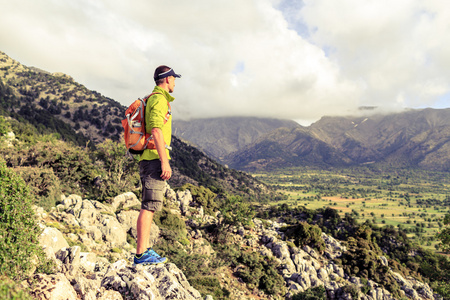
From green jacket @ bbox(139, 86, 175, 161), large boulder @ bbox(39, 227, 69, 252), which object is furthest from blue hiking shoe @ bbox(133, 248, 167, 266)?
large boulder @ bbox(39, 227, 69, 252)

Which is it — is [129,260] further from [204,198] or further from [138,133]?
[204,198]

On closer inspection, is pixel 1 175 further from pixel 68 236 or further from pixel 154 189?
pixel 68 236

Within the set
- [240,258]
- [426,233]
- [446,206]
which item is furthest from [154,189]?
[446,206]

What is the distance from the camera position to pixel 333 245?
4178 centimetres

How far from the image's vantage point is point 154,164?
5.36 m

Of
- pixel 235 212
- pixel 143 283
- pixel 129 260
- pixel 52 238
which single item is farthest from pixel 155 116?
pixel 235 212

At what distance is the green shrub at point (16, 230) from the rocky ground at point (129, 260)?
0.44m

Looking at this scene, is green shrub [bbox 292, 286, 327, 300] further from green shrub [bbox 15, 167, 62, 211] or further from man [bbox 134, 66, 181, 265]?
green shrub [bbox 15, 167, 62, 211]

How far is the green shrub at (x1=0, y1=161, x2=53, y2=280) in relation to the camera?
430 centimetres

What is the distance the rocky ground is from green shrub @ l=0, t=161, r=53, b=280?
44cm

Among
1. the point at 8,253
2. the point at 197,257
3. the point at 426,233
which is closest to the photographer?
the point at 8,253

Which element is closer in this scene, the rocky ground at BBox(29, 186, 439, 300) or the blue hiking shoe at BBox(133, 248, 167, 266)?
the rocky ground at BBox(29, 186, 439, 300)

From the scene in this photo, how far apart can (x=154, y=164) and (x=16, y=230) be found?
9.57 feet

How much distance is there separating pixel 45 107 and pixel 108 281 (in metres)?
173
